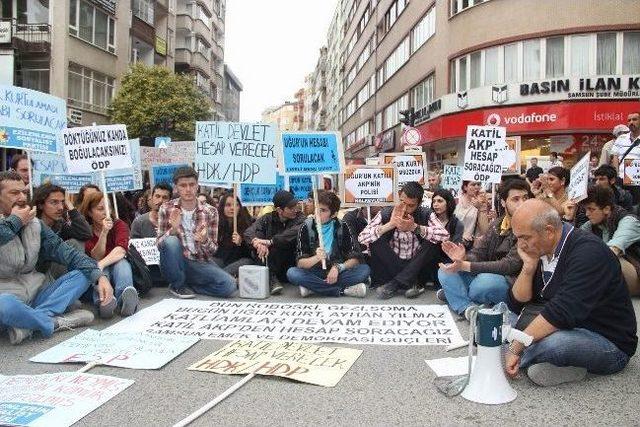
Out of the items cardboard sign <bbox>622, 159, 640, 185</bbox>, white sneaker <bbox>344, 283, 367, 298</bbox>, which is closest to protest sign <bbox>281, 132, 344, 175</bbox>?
white sneaker <bbox>344, 283, 367, 298</bbox>

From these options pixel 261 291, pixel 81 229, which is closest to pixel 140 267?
pixel 81 229

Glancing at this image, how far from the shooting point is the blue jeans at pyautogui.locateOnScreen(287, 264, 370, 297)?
704 centimetres

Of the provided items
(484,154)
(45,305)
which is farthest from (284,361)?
(484,154)

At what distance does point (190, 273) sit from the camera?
7.11 metres

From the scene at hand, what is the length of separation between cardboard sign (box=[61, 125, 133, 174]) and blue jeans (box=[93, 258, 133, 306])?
1.75 m

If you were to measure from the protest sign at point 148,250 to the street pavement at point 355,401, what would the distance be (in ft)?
10.3

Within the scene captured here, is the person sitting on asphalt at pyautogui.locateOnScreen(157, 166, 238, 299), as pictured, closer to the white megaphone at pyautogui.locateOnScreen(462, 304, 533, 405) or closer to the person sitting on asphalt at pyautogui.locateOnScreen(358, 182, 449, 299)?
the person sitting on asphalt at pyautogui.locateOnScreen(358, 182, 449, 299)

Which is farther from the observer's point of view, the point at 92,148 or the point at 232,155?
the point at 232,155

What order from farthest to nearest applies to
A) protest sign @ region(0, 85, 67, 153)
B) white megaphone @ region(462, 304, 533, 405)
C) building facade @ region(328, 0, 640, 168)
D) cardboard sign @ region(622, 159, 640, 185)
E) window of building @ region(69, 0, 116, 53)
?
window of building @ region(69, 0, 116, 53)
building facade @ region(328, 0, 640, 168)
cardboard sign @ region(622, 159, 640, 185)
protest sign @ region(0, 85, 67, 153)
white megaphone @ region(462, 304, 533, 405)

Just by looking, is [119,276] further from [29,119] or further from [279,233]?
[29,119]

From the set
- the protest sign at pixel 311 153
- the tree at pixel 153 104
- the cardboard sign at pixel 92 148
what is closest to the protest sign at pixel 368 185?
the protest sign at pixel 311 153

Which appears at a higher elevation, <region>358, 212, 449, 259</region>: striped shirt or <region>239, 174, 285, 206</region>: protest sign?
<region>239, 174, 285, 206</region>: protest sign

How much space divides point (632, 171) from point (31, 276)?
331 inches

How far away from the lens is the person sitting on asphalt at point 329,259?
704 centimetres
